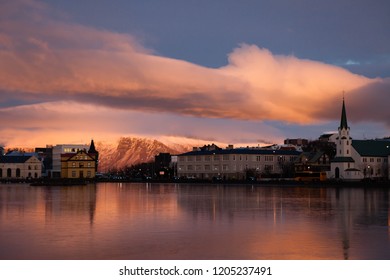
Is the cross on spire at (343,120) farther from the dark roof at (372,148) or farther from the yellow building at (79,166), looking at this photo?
the yellow building at (79,166)

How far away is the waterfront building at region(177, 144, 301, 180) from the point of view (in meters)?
142

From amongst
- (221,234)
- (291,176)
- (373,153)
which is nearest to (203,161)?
(291,176)

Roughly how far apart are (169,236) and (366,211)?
17012mm

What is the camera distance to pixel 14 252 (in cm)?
1870

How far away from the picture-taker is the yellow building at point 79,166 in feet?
511

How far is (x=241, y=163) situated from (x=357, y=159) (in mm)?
32463

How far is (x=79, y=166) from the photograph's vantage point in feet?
511

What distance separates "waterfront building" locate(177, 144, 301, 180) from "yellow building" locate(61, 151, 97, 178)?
26.8 meters

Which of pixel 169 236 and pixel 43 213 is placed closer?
pixel 169 236

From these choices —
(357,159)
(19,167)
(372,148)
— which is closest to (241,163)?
(357,159)

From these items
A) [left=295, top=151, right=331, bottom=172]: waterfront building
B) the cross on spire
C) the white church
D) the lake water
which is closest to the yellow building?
[left=295, top=151, right=331, bottom=172]: waterfront building

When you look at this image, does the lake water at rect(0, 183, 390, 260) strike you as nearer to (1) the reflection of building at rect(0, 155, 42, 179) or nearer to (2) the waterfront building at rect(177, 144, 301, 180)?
(2) the waterfront building at rect(177, 144, 301, 180)

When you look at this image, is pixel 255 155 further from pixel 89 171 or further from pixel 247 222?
pixel 247 222
